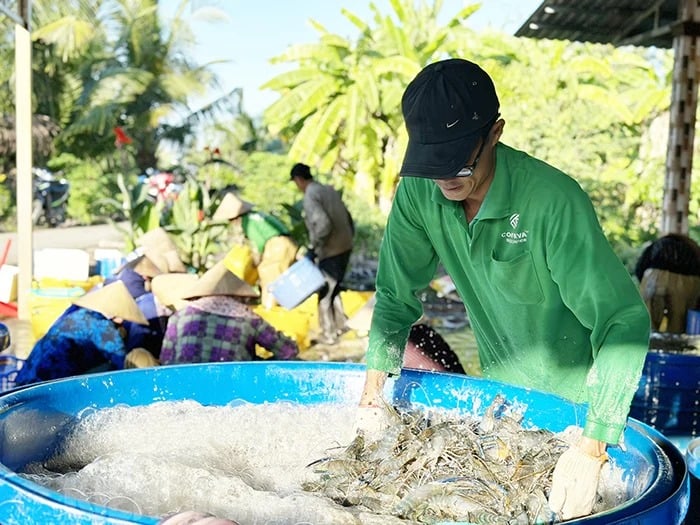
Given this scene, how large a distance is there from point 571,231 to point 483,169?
24 centimetres

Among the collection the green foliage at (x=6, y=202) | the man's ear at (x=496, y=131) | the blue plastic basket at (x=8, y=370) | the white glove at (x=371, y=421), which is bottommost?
the green foliage at (x=6, y=202)

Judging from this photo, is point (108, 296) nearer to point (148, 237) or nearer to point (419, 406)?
point (419, 406)

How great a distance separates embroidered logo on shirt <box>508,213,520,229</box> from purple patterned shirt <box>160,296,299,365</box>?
202 centimetres

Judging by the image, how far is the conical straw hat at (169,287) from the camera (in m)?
4.58

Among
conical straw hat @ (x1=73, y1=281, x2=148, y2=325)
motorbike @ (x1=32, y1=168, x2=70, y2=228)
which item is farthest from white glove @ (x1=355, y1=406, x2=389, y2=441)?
motorbike @ (x1=32, y1=168, x2=70, y2=228)

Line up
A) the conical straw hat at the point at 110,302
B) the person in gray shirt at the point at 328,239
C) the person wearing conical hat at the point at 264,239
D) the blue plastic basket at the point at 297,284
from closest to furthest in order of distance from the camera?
1. the conical straw hat at the point at 110,302
2. the blue plastic basket at the point at 297,284
3. the person in gray shirt at the point at 328,239
4. the person wearing conical hat at the point at 264,239

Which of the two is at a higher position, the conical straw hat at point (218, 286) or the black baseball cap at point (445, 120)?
the black baseball cap at point (445, 120)

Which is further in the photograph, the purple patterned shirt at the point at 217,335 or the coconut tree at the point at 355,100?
the coconut tree at the point at 355,100

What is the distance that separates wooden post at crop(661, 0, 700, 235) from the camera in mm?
6133

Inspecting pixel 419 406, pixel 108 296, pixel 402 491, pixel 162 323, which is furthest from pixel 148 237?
pixel 402 491

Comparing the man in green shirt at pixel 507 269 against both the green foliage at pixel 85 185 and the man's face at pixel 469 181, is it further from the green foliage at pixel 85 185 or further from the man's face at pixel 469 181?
the green foliage at pixel 85 185

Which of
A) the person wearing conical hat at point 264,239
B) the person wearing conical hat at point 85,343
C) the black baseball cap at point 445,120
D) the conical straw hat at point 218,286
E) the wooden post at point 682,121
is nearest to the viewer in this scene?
the black baseball cap at point 445,120

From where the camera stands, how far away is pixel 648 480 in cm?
→ 138

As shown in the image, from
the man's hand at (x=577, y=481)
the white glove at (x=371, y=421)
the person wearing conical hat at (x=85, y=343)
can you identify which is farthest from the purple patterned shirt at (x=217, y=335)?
the man's hand at (x=577, y=481)
